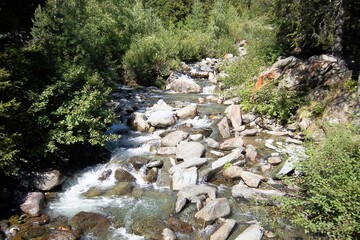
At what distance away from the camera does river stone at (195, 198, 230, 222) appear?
903cm

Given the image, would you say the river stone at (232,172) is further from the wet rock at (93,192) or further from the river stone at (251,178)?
the wet rock at (93,192)

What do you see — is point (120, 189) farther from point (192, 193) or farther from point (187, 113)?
point (187, 113)

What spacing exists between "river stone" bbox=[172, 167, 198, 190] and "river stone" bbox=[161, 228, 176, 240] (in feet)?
7.81

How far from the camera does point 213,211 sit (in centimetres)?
910

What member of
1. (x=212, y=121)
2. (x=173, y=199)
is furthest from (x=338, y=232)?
(x=212, y=121)

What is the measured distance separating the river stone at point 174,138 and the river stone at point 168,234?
557 centimetres

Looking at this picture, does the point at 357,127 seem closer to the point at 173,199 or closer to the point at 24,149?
the point at 173,199

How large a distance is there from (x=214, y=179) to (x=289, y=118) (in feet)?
19.7

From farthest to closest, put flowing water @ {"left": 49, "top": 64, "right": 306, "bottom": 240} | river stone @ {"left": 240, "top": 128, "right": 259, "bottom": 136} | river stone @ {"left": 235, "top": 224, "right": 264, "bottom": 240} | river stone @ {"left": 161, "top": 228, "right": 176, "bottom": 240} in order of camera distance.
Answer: river stone @ {"left": 240, "top": 128, "right": 259, "bottom": 136}
flowing water @ {"left": 49, "top": 64, "right": 306, "bottom": 240}
river stone @ {"left": 161, "top": 228, "right": 176, "bottom": 240}
river stone @ {"left": 235, "top": 224, "right": 264, "bottom": 240}

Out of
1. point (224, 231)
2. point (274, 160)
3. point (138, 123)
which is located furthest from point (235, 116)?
point (224, 231)

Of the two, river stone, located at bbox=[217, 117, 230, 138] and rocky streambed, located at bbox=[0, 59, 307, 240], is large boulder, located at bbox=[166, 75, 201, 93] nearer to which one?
rocky streambed, located at bbox=[0, 59, 307, 240]

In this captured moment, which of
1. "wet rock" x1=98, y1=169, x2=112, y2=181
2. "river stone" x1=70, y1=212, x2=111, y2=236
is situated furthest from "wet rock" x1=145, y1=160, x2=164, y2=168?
"river stone" x1=70, y1=212, x2=111, y2=236

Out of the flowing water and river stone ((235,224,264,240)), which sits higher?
the flowing water

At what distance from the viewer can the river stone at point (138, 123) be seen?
15773mm
